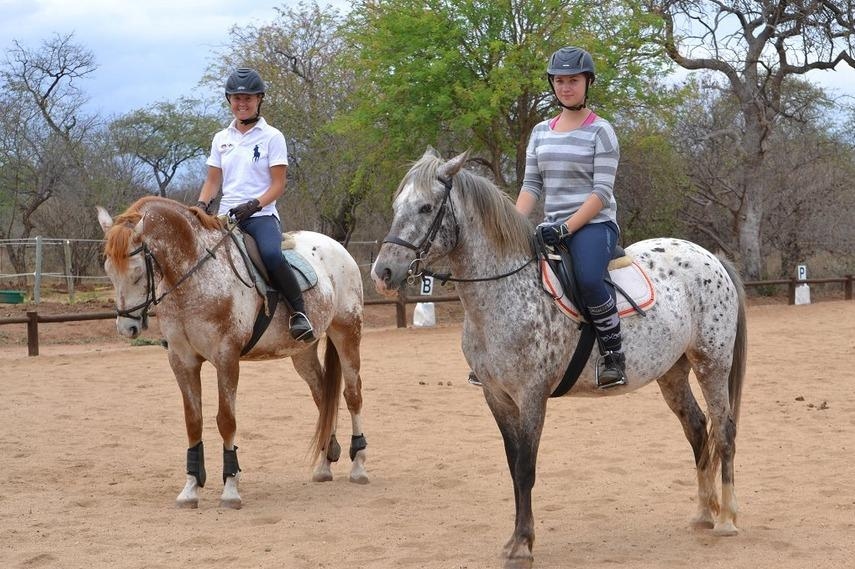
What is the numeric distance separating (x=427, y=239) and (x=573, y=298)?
858 mm

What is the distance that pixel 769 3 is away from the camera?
78.7 feet

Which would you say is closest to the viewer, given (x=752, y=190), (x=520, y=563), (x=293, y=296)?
(x=520, y=563)

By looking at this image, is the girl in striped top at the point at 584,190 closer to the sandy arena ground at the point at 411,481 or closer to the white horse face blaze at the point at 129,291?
the sandy arena ground at the point at 411,481

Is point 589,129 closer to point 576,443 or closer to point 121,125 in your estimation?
point 576,443

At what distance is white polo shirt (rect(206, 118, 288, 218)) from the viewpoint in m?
6.48

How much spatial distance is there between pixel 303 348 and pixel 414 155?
1411cm

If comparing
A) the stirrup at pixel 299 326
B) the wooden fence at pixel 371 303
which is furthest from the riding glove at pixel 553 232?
the wooden fence at pixel 371 303

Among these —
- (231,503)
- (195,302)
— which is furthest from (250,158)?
(231,503)

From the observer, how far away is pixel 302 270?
21.8ft

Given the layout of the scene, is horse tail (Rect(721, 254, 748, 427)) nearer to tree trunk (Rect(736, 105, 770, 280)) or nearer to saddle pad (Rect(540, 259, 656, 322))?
saddle pad (Rect(540, 259, 656, 322))

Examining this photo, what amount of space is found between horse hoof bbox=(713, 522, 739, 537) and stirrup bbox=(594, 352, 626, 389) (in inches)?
42.5

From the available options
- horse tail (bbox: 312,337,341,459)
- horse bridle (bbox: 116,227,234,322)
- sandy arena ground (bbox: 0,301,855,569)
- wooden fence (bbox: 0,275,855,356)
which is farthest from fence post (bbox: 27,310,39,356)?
horse bridle (bbox: 116,227,234,322)

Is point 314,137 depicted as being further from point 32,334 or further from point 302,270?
point 302,270

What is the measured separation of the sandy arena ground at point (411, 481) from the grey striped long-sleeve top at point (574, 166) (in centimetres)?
185
